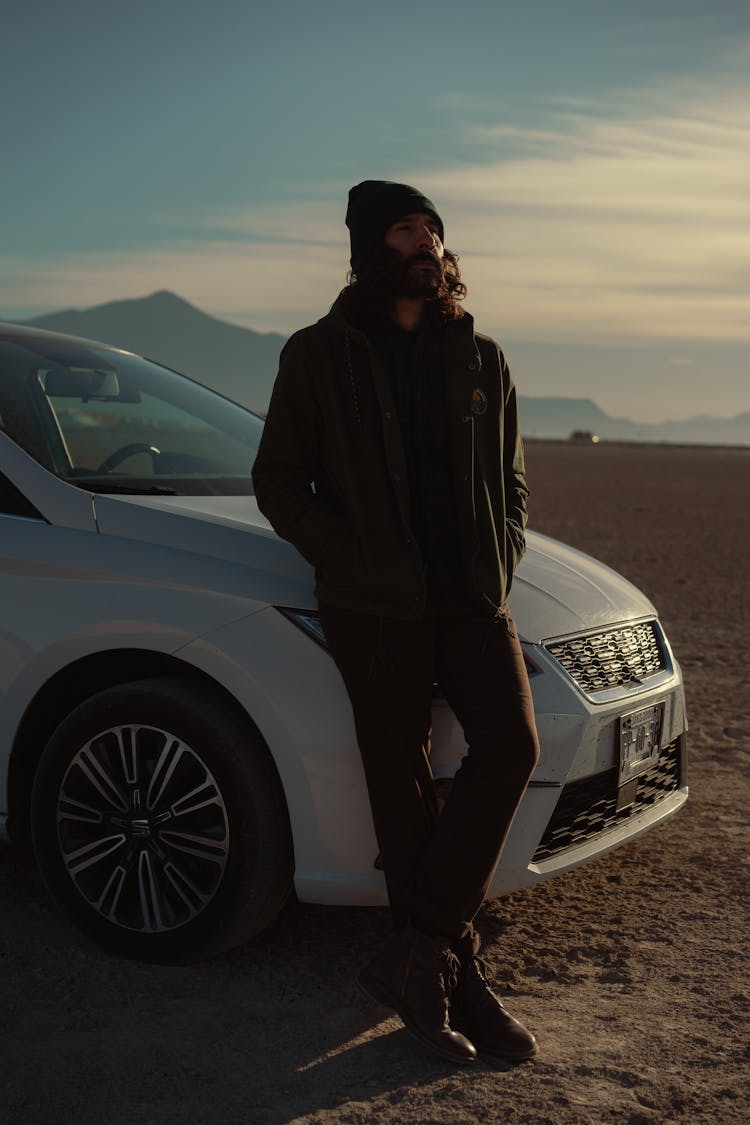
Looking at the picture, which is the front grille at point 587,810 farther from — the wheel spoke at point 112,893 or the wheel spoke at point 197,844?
the wheel spoke at point 112,893

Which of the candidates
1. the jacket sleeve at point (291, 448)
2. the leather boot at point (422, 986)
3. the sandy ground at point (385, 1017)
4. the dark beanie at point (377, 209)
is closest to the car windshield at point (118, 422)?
the jacket sleeve at point (291, 448)

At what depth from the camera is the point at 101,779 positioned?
11.5ft

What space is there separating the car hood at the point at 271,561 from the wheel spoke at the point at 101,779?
2.01 feet

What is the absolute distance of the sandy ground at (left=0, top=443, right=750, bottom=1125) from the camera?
9.36 ft

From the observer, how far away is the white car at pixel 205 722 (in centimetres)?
327

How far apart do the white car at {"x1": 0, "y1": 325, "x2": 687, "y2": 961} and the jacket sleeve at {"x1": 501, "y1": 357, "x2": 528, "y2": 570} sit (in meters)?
0.30

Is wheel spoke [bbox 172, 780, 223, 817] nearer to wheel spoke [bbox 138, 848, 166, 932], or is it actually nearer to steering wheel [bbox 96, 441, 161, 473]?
wheel spoke [bbox 138, 848, 166, 932]

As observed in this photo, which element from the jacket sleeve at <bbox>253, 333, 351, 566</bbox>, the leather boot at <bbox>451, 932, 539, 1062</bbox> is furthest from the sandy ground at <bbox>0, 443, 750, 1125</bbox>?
the jacket sleeve at <bbox>253, 333, 351, 566</bbox>

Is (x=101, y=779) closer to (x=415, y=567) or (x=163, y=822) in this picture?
(x=163, y=822)

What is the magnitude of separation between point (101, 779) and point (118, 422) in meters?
1.52

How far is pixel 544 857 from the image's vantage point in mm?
3473

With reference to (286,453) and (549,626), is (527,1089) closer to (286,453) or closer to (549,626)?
(549,626)

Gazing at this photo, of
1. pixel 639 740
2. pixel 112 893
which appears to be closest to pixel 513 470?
pixel 639 740

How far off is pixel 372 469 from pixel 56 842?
1413 mm
